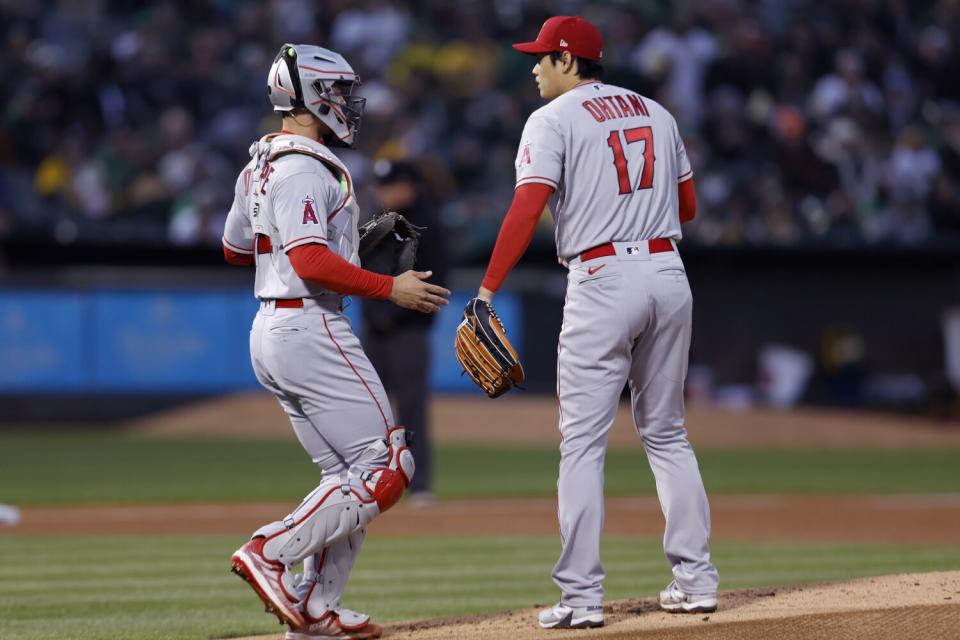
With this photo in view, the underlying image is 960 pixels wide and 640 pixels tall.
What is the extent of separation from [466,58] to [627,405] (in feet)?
17.7

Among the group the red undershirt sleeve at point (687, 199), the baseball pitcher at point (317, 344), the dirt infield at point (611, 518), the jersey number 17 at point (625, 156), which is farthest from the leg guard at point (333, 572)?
the dirt infield at point (611, 518)

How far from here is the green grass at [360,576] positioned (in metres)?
5.88

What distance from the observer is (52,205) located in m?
17.9

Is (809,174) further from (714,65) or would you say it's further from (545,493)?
(545,493)

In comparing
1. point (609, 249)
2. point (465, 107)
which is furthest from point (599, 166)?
point (465, 107)

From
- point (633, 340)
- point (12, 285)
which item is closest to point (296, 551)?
point (633, 340)

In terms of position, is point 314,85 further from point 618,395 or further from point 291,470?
point 291,470

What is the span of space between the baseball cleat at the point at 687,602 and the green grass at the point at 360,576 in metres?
1.17

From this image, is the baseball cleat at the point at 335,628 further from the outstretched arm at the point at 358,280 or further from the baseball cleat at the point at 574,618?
the outstretched arm at the point at 358,280

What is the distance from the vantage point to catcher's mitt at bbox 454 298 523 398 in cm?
484

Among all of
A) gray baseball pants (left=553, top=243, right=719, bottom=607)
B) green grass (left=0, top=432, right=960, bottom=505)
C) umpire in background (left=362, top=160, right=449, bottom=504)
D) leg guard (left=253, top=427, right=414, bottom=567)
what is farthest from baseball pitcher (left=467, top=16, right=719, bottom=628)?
green grass (left=0, top=432, right=960, bottom=505)

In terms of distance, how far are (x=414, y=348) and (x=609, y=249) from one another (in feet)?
18.9

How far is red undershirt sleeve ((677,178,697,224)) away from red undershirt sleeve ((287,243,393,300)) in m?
1.30

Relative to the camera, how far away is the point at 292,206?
459cm
